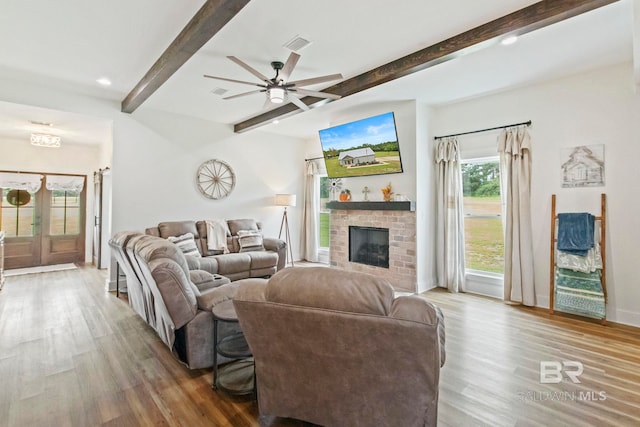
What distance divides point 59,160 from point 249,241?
4796 millimetres

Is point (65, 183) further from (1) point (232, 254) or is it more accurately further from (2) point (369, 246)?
(2) point (369, 246)

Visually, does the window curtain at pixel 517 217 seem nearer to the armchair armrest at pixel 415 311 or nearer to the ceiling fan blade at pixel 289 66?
the ceiling fan blade at pixel 289 66

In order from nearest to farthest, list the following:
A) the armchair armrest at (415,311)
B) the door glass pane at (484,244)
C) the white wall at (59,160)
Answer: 1. the armchair armrest at (415,311)
2. the door glass pane at (484,244)
3. the white wall at (59,160)

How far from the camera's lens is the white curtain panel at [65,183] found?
6399mm

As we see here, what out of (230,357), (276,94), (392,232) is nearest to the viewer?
(230,357)

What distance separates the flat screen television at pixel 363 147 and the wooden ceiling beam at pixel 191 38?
110 inches

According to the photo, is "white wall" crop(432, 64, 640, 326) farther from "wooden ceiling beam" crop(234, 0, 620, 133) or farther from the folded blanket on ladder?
"wooden ceiling beam" crop(234, 0, 620, 133)

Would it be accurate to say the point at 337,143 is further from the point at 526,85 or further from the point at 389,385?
the point at 389,385

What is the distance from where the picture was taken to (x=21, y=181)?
605cm

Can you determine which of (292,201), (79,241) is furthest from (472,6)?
(79,241)

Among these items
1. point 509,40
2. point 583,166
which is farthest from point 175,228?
point 583,166

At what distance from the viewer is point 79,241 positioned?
6.89 m

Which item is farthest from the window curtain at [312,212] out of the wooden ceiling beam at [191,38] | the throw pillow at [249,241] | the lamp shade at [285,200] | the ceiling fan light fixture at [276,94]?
the wooden ceiling beam at [191,38]

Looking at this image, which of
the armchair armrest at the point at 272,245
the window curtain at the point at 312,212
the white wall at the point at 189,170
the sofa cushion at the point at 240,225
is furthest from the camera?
the window curtain at the point at 312,212
